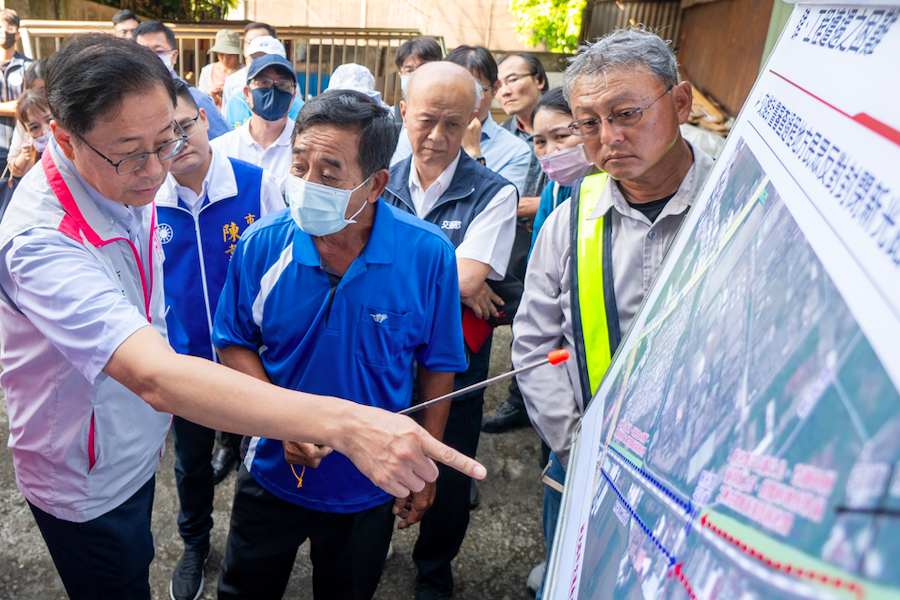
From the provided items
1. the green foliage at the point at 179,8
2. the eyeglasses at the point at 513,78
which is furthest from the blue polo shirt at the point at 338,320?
the green foliage at the point at 179,8

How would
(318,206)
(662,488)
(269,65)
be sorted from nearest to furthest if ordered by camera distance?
(662,488) < (318,206) < (269,65)

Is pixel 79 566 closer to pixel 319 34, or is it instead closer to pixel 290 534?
pixel 290 534

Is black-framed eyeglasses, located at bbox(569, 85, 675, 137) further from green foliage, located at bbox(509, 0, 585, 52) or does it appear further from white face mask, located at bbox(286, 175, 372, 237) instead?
green foliage, located at bbox(509, 0, 585, 52)

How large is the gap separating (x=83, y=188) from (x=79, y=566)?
1010 millimetres

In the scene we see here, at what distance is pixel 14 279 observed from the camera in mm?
1303

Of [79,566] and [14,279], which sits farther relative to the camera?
[79,566]

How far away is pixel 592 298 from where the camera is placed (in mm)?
1759

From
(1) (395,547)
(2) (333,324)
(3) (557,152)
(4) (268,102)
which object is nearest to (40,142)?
(4) (268,102)

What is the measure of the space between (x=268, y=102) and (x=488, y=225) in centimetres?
167

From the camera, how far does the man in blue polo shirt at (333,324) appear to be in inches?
65.8

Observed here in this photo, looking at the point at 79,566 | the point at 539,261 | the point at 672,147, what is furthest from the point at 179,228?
the point at 672,147

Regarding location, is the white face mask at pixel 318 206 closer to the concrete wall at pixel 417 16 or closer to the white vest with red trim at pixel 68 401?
the white vest with red trim at pixel 68 401

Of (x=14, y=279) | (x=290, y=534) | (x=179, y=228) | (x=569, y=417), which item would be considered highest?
(x=14, y=279)

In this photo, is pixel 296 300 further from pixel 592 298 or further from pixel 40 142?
pixel 40 142
